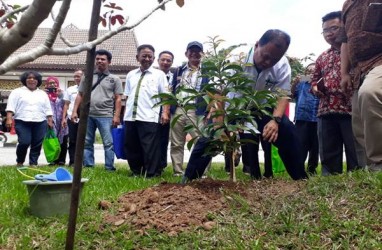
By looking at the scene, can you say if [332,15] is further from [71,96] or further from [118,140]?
[71,96]

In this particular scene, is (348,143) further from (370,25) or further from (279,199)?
(279,199)

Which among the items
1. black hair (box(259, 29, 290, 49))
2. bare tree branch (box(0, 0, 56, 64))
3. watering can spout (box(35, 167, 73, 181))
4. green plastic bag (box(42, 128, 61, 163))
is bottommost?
green plastic bag (box(42, 128, 61, 163))

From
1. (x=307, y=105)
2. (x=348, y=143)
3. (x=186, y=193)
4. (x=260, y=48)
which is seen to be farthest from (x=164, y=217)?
(x=307, y=105)

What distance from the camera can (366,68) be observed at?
3.54 metres

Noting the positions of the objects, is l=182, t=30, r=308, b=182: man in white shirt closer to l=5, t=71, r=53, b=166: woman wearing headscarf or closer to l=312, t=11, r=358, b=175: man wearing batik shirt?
l=312, t=11, r=358, b=175: man wearing batik shirt

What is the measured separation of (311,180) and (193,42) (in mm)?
3211

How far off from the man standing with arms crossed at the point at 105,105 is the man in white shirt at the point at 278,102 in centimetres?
288

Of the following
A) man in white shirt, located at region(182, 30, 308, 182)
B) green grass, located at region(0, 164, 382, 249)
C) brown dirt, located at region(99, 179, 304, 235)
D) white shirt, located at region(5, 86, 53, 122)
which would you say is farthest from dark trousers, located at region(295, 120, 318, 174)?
white shirt, located at region(5, 86, 53, 122)

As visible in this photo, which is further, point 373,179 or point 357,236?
point 373,179

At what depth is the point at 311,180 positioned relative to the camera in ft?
11.0

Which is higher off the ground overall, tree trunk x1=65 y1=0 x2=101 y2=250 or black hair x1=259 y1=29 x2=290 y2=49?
black hair x1=259 y1=29 x2=290 y2=49

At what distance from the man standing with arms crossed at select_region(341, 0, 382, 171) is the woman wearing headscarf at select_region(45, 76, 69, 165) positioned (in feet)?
17.3

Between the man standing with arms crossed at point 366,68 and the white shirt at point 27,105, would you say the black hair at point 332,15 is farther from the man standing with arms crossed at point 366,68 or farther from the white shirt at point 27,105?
the white shirt at point 27,105

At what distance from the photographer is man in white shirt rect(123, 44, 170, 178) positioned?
587 centimetres
